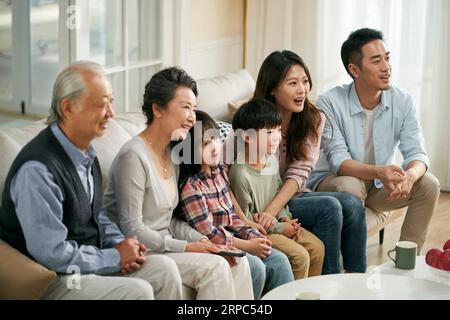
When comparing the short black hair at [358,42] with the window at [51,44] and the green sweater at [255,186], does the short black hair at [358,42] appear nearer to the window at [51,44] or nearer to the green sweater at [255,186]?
the green sweater at [255,186]

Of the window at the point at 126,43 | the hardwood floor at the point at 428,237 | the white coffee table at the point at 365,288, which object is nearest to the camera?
the white coffee table at the point at 365,288

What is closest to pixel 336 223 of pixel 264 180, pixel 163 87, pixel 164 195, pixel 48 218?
pixel 264 180

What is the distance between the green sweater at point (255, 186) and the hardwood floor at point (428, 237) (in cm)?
92

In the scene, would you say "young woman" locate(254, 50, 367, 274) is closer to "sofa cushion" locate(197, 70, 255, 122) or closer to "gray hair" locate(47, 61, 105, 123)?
"sofa cushion" locate(197, 70, 255, 122)

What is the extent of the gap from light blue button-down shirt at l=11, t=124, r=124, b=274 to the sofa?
0.21 ft

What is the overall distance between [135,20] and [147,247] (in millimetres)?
1760

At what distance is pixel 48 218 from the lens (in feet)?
8.51

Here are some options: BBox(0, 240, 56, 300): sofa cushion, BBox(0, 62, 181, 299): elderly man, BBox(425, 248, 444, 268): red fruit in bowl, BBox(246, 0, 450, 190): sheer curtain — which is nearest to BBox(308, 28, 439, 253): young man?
BBox(425, 248, 444, 268): red fruit in bowl

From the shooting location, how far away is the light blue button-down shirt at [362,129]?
3.98 m

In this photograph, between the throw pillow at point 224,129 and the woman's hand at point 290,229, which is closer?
the woman's hand at point 290,229

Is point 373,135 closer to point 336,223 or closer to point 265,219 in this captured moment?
point 336,223

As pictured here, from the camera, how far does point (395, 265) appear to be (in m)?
3.26

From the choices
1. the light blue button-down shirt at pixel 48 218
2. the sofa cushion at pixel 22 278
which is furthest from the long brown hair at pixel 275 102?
the sofa cushion at pixel 22 278
